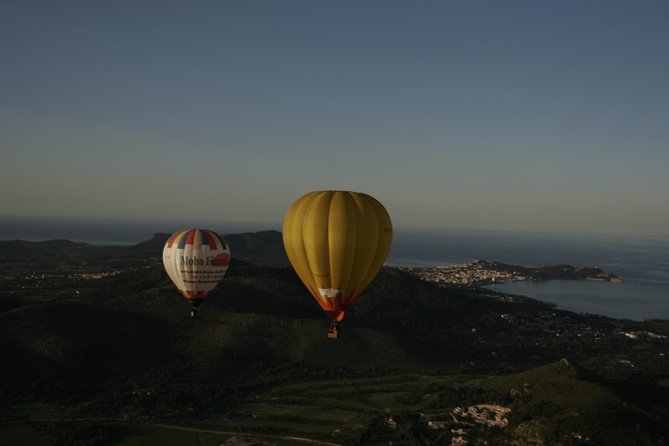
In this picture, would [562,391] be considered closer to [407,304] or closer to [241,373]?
[241,373]

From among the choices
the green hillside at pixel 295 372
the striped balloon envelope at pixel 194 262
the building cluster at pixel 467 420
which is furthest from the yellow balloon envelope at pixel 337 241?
the building cluster at pixel 467 420

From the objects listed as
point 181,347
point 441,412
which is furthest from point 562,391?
point 181,347

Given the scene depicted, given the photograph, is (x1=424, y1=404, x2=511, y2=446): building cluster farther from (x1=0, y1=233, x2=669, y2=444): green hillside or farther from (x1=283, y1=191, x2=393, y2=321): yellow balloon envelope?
(x1=283, y1=191, x2=393, y2=321): yellow balloon envelope

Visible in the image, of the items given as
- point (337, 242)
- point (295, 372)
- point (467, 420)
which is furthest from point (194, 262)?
point (295, 372)

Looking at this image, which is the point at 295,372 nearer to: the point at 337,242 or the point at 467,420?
the point at 467,420

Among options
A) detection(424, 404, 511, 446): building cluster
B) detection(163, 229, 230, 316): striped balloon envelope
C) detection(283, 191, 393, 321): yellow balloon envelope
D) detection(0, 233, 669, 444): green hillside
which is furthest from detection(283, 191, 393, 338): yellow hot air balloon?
detection(424, 404, 511, 446): building cluster

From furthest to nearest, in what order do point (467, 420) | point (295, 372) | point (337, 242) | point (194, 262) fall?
point (295, 372)
point (467, 420)
point (194, 262)
point (337, 242)

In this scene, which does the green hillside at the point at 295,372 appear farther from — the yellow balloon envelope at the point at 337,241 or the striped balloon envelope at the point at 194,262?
the yellow balloon envelope at the point at 337,241
